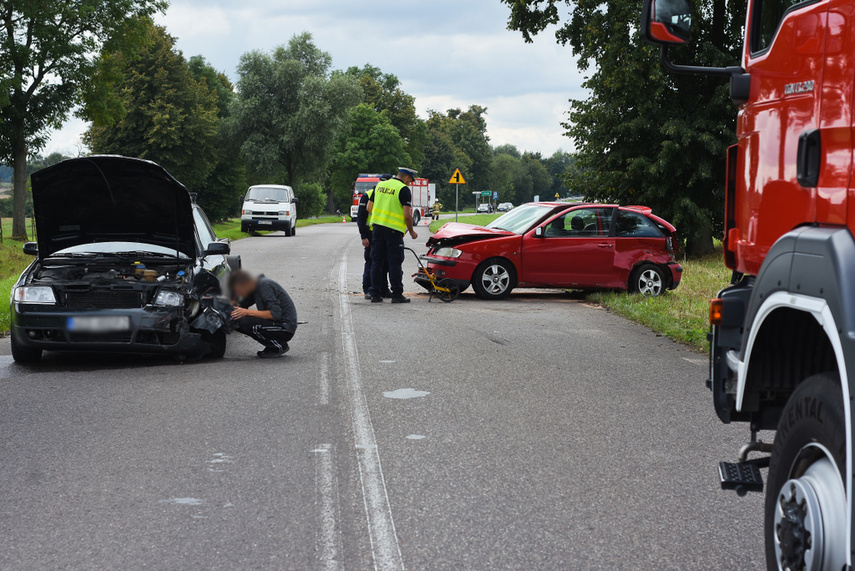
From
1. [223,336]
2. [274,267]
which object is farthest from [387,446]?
[274,267]

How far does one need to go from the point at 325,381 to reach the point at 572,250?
297 inches

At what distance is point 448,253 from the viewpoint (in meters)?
14.6

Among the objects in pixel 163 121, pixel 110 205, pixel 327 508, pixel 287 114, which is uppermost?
pixel 287 114

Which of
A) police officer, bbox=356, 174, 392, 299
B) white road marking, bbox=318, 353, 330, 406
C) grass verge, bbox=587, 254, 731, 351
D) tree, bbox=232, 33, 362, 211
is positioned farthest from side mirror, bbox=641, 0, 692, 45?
tree, bbox=232, 33, 362, 211

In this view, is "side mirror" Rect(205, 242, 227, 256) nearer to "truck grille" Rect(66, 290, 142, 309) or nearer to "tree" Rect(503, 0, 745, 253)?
"truck grille" Rect(66, 290, 142, 309)

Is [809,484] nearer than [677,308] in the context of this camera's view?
Yes

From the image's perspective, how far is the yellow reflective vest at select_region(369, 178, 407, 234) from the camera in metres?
13.8

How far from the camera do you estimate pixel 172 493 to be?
480 cm

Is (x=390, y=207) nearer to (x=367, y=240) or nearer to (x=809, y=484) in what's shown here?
(x=367, y=240)

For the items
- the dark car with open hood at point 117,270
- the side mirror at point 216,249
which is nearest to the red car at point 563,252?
the dark car with open hood at point 117,270

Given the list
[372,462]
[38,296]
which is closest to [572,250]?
[38,296]

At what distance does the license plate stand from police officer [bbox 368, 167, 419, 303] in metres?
5.83

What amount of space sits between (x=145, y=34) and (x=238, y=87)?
96.5 feet

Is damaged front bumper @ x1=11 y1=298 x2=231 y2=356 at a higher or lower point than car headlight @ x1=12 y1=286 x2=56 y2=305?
lower
